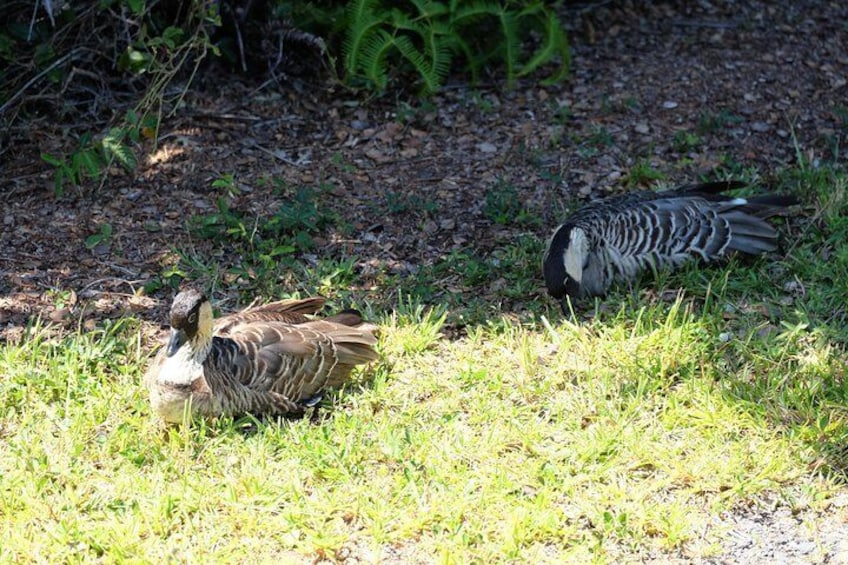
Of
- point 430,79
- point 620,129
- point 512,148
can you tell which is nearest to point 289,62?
point 430,79

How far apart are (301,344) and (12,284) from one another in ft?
6.89

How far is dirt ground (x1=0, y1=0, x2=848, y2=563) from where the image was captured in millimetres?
6730

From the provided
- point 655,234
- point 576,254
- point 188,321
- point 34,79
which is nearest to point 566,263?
point 576,254

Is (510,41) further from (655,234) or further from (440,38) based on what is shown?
(655,234)

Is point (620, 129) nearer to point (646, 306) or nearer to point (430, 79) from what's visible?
point (430, 79)

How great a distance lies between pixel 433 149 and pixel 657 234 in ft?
6.78

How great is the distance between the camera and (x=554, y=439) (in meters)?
5.26

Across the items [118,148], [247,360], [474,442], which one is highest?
[118,148]

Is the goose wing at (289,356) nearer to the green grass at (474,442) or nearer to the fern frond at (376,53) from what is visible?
the green grass at (474,442)

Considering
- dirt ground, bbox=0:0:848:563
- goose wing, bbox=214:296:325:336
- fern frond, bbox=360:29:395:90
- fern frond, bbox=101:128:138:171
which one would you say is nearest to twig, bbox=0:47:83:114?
dirt ground, bbox=0:0:848:563

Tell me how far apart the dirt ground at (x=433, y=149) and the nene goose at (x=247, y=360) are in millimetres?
978

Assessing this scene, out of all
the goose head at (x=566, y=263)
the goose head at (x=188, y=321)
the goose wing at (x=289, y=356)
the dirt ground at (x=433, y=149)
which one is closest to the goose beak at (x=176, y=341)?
the goose head at (x=188, y=321)

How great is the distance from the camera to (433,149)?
25.8 ft

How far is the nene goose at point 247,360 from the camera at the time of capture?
16.8ft
